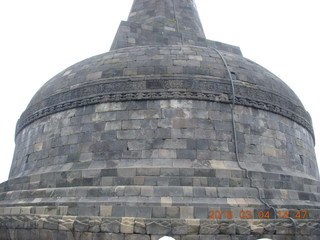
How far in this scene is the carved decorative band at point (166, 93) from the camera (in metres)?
9.10

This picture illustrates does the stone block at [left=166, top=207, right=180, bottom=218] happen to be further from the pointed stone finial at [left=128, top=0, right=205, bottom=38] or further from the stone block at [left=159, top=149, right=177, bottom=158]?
the pointed stone finial at [left=128, top=0, right=205, bottom=38]

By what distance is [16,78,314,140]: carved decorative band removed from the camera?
29.9ft

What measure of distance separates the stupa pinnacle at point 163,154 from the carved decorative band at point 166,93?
0.03 meters

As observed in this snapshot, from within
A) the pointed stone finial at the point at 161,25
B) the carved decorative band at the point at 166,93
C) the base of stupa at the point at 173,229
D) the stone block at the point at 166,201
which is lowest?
the base of stupa at the point at 173,229

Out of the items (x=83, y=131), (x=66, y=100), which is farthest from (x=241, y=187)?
(x=66, y=100)

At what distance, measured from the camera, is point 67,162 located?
8875 mm

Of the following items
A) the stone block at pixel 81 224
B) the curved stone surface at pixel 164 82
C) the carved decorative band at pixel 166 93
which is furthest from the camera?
the curved stone surface at pixel 164 82

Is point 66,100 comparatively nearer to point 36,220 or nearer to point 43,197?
point 43,197

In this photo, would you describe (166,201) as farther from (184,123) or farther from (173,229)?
(184,123)

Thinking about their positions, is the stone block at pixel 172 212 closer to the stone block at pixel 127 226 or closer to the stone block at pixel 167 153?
the stone block at pixel 127 226

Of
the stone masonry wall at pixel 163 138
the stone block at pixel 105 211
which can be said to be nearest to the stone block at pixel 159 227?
the stone block at pixel 105 211

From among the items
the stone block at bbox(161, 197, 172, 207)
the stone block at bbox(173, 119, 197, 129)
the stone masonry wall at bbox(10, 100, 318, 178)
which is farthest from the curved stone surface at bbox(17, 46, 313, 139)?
the stone block at bbox(161, 197, 172, 207)

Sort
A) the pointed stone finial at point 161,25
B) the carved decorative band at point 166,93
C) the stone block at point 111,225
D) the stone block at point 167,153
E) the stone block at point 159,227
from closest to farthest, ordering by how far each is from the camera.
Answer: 1. the stone block at point 159,227
2. the stone block at point 111,225
3. the stone block at point 167,153
4. the carved decorative band at point 166,93
5. the pointed stone finial at point 161,25

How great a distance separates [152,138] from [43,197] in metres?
3.18
